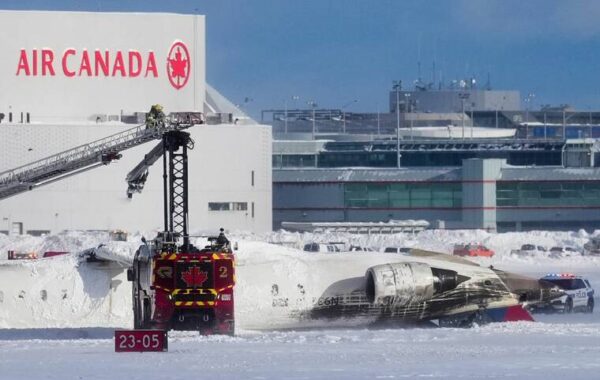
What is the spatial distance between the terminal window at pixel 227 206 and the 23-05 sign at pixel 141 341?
66570mm

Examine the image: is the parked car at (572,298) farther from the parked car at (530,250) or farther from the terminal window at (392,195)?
the terminal window at (392,195)

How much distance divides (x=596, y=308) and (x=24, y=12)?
191ft

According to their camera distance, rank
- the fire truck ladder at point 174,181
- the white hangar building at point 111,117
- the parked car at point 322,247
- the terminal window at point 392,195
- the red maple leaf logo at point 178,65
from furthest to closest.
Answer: the terminal window at point 392,195 < the red maple leaf logo at point 178,65 < the white hangar building at point 111,117 < the parked car at point 322,247 < the fire truck ladder at point 174,181

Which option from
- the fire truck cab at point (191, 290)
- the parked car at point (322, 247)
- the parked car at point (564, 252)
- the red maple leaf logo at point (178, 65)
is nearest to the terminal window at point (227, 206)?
the red maple leaf logo at point (178, 65)

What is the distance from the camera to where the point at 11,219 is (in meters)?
104

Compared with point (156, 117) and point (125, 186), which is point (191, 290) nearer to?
point (156, 117)

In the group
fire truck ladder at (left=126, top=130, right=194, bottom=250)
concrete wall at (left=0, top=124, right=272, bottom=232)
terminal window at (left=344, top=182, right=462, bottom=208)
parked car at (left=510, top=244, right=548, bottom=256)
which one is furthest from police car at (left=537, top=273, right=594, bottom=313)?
terminal window at (left=344, top=182, right=462, bottom=208)

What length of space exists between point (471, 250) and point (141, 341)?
57831mm

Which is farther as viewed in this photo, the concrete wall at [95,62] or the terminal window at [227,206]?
the terminal window at [227,206]

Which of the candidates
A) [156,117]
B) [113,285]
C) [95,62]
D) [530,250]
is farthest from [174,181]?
[95,62]

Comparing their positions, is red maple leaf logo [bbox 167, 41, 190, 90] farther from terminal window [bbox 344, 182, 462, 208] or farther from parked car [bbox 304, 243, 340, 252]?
terminal window [bbox 344, 182, 462, 208]

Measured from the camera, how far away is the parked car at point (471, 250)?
305ft

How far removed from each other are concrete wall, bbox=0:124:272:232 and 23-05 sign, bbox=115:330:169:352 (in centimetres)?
6345

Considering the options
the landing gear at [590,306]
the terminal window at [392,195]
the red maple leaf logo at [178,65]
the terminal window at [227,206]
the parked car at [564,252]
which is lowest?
the landing gear at [590,306]
